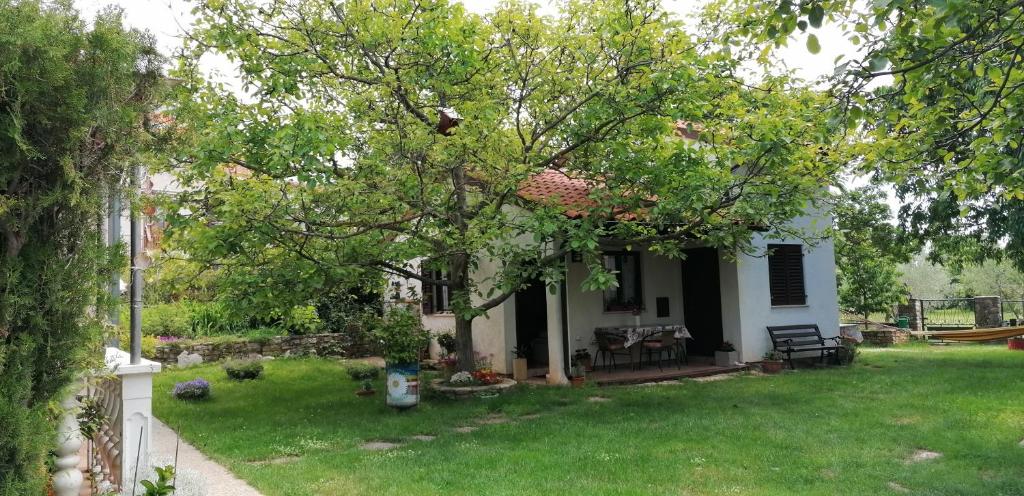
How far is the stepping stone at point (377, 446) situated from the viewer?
7.04 m

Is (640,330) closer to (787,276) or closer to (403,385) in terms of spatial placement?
(787,276)

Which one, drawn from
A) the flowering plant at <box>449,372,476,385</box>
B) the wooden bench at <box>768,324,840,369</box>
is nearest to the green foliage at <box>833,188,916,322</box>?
the wooden bench at <box>768,324,840,369</box>

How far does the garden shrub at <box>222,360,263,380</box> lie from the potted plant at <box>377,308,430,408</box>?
13.6 feet

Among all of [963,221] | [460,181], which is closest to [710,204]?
[460,181]

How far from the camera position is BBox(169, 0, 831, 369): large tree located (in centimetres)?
764

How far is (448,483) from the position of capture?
18.4 feet

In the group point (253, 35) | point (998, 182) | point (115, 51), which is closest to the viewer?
point (115, 51)

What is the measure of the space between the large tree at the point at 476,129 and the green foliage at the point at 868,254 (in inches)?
278

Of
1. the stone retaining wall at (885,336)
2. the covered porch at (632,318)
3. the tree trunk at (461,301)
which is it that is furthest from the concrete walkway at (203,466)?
the stone retaining wall at (885,336)

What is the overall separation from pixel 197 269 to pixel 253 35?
9.92 ft

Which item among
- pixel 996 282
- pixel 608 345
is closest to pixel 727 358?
pixel 608 345

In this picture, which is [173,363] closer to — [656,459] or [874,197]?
[656,459]

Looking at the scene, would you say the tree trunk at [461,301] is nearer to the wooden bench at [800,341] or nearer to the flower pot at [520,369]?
the flower pot at [520,369]

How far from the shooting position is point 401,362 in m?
9.01
